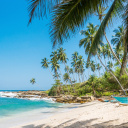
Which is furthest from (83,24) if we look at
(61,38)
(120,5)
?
(120,5)

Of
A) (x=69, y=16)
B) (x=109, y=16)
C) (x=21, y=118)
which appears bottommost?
(x=21, y=118)

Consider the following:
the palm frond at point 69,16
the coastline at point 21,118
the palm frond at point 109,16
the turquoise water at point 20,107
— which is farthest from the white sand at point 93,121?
the turquoise water at point 20,107

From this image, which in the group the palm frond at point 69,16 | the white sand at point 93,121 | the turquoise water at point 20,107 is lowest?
the turquoise water at point 20,107

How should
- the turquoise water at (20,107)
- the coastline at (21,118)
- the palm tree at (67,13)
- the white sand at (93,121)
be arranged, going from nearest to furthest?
the palm tree at (67,13)
the white sand at (93,121)
the coastline at (21,118)
the turquoise water at (20,107)

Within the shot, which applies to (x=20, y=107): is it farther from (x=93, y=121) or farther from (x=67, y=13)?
(x=67, y=13)

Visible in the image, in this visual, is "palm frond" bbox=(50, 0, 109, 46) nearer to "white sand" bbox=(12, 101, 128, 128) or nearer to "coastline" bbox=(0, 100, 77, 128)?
"white sand" bbox=(12, 101, 128, 128)

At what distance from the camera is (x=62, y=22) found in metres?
2.23

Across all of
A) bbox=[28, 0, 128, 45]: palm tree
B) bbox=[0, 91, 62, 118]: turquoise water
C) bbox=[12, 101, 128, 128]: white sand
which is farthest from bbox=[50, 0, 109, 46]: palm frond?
bbox=[0, 91, 62, 118]: turquoise water

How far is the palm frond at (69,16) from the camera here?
6.91 feet

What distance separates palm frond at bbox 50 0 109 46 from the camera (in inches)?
83.0

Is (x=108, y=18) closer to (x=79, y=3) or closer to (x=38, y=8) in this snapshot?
(x=79, y=3)

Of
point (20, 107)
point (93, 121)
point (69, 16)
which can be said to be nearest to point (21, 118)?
point (93, 121)

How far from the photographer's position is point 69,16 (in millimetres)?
2201

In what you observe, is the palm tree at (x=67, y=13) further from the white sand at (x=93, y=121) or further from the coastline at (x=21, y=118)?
the coastline at (x=21, y=118)
